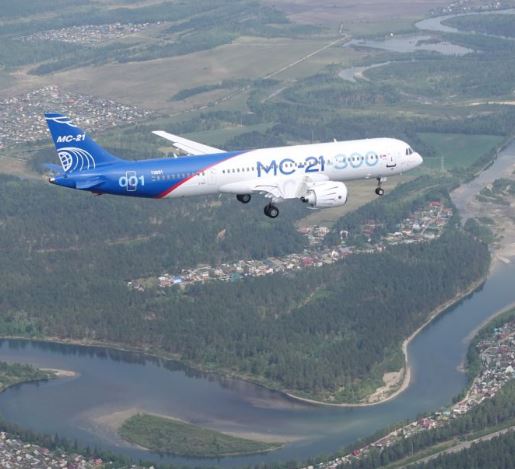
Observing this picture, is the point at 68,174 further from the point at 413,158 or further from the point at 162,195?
the point at 413,158

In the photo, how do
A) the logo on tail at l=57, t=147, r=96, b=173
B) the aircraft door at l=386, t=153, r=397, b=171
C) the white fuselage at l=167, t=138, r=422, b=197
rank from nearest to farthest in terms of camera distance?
the logo on tail at l=57, t=147, r=96, b=173
the white fuselage at l=167, t=138, r=422, b=197
the aircraft door at l=386, t=153, r=397, b=171

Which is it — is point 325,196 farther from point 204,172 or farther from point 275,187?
point 204,172

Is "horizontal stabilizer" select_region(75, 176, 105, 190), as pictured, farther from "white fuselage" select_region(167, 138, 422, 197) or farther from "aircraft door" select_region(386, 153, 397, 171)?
"aircraft door" select_region(386, 153, 397, 171)

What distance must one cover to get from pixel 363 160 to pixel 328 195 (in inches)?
307

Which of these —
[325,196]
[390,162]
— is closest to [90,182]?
[325,196]

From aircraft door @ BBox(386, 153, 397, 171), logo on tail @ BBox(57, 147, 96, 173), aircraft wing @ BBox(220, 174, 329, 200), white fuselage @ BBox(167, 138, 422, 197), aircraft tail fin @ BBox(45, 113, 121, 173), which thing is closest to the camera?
aircraft tail fin @ BBox(45, 113, 121, 173)

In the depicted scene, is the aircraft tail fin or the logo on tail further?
the logo on tail

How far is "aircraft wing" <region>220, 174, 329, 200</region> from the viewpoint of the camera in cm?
15200

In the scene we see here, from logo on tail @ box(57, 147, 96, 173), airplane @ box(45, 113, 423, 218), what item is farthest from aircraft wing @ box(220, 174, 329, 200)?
logo on tail @ box(57, 147, 96, 173)

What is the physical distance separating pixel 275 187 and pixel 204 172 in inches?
263

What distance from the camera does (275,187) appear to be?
152 meters

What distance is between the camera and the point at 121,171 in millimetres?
150875

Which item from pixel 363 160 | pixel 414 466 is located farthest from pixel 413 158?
pixel 414 466

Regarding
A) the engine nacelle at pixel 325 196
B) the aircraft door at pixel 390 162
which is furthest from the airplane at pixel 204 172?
the aircraft door at pixel 390 162
